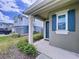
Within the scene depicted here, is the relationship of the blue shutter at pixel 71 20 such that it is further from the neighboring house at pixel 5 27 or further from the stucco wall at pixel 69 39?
the neighboring house at pixel 5 27

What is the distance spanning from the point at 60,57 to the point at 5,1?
22.5 m

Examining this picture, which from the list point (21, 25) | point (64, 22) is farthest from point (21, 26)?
point (64, 22)

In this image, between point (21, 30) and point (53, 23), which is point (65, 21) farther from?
point (21, 30)

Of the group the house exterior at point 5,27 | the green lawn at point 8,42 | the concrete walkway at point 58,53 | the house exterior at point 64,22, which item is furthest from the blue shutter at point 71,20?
the house exterior at point 5,27

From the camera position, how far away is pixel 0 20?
83.1 ft

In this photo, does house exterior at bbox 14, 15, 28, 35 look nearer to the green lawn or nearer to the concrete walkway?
the green lawn

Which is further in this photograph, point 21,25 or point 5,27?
point 21,25

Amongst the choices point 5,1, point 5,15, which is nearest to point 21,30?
point 5,15

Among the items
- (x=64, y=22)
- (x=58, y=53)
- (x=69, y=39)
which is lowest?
(x=58, y=53)

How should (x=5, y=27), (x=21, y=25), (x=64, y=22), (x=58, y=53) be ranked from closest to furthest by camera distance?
(x=58, y=53) < (x=64, y=22) < (x=5, y=27) < (x=21, y=25)

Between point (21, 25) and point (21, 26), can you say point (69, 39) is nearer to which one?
point (21, 26)

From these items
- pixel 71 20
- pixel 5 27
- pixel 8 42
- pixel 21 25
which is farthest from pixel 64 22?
pixel 21 25

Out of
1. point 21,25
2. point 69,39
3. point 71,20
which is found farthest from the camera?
point 21,25

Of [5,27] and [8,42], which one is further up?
[5,27]
